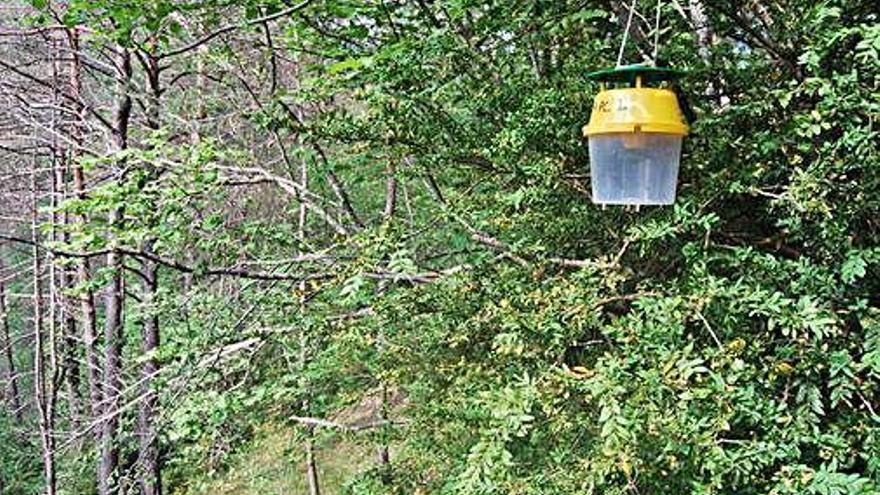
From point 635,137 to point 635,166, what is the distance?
0.06m

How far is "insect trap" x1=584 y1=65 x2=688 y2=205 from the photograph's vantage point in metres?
1.28

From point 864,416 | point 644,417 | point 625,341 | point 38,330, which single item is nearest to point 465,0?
point 625,341

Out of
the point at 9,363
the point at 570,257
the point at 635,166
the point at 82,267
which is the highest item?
the point at 635,166

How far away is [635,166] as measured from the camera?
1.36 metres

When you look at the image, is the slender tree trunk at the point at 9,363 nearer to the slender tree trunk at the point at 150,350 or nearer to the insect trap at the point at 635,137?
the slender tree trunk at the point at 150,350

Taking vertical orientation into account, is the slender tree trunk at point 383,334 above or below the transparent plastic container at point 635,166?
below

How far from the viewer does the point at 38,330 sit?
5.18 meters

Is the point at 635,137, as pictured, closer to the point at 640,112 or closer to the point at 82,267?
the point at 640,112

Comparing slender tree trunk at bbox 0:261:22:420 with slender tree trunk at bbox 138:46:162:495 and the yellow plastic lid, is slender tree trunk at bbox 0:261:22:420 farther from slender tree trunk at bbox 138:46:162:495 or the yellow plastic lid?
the yellow plastic lid

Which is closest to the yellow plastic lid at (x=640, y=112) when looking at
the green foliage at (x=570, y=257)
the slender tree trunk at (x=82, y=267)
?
the green foliage at (x=570, y=257)

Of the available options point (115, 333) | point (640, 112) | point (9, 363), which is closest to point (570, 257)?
point (640, 112)

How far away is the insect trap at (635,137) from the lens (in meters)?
1.28

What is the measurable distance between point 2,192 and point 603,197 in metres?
5.15

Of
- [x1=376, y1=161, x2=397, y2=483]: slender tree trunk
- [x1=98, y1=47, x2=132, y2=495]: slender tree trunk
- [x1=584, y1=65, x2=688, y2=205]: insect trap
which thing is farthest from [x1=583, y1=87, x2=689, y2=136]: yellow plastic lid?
[x1=98, y1=47, x2=132, y2=495]: slender tree trunk
